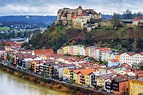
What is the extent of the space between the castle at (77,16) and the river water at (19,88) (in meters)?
8.08

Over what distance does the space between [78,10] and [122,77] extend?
12.7 meters

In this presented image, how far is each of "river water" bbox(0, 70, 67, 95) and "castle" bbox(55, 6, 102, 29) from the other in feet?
26.5

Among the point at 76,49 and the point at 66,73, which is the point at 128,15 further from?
Result: the point at 66,73

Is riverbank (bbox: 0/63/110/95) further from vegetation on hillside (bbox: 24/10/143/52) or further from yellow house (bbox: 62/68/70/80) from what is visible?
vegetation on hillside (bbox: 24/10/143/52)

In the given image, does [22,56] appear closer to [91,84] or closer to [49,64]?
[49,64]

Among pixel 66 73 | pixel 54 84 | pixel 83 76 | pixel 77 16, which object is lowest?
pixel 54 84

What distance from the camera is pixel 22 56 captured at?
651 inches

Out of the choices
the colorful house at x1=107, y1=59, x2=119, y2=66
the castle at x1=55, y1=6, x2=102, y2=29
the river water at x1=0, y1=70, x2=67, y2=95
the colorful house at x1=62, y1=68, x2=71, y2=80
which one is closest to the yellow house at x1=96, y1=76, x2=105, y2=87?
the river water at x1=0, y1=70, x2=67, y2=95

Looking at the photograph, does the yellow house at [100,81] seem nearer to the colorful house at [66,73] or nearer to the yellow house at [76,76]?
the yellow house at [76,76]

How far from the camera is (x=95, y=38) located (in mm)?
18938

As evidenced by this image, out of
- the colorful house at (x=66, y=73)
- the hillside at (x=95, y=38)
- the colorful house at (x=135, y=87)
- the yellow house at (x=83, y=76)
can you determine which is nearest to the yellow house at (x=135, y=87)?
the colorful house at (x=135, y=87)

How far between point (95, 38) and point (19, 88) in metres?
7.80

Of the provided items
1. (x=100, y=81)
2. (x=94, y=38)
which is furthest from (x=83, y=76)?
(x=94, y=38)

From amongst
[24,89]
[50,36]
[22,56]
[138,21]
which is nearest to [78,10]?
[50,36]
